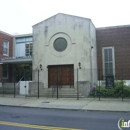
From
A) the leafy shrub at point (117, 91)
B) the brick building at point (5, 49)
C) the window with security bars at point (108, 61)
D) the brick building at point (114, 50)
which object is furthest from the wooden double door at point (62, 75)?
the brick building at point (5, 49)

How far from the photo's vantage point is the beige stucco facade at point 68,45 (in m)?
20.6

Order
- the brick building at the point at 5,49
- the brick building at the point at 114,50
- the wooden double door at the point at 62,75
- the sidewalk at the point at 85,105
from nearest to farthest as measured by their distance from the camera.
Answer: the sidewalk at the point at 85,105 < the wooden double door at the point at 62,75 < the brick building at the point at 114,50 < the brick building at the point at 5,49

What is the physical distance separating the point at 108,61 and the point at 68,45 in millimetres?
5085

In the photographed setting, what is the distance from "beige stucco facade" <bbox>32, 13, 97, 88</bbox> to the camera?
812 inches

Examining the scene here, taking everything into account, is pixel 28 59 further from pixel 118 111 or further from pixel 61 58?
pixel 118 111

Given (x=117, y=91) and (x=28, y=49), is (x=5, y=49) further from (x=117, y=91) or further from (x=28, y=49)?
(x=117, y=91)

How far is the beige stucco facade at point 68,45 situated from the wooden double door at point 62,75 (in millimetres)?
469

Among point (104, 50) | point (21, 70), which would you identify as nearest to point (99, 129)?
Result: point (104, 50)

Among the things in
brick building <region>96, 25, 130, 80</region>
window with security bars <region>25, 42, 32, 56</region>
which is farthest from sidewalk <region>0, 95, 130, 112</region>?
window with security bars <region>25, 42, 32, 56</region>

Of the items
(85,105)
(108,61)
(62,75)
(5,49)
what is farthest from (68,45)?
(5,49)

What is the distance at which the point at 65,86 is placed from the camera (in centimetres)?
2103

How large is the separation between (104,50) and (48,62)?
21.2 ft

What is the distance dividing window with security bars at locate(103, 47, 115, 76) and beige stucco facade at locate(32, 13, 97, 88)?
3.88 feet

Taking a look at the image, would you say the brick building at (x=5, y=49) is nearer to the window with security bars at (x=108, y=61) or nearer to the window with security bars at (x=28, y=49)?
the window with security bars at (x=28, y=49)
